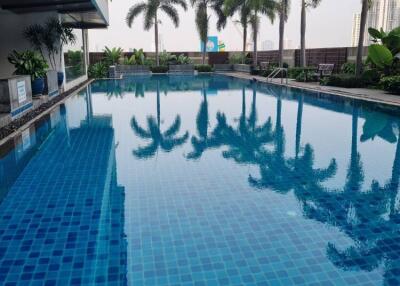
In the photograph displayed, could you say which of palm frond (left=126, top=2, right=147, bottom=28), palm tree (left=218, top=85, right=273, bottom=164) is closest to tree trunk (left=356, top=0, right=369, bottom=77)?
palm tree (left=218, top=85, right=273, bottom=164)

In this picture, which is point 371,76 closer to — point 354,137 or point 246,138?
point 354,137

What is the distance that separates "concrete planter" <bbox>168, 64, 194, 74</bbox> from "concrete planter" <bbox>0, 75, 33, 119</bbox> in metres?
21.7

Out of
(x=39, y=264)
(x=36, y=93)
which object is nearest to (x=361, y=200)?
(x=39, y=264)

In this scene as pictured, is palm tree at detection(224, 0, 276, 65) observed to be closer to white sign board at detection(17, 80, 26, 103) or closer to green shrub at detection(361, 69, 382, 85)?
green shrub at detection(361, 69, 382, 85)

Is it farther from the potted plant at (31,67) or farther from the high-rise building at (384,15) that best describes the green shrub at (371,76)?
the potted plant at (31,67)

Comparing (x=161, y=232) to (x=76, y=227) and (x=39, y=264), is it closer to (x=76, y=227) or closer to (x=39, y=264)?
(x=76, y=227)

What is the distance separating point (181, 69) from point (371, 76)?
59.8 feet

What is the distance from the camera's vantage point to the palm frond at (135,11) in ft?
105

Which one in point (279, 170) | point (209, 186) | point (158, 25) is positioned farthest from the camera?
point (158, 25)

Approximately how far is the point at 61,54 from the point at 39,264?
16.6 meters

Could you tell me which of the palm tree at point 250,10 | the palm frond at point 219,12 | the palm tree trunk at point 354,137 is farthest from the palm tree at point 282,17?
the palm tree trunk at point 354,137

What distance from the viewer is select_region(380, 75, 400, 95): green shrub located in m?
15.0

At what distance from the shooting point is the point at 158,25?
32.4 m

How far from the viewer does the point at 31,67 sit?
13523mm
